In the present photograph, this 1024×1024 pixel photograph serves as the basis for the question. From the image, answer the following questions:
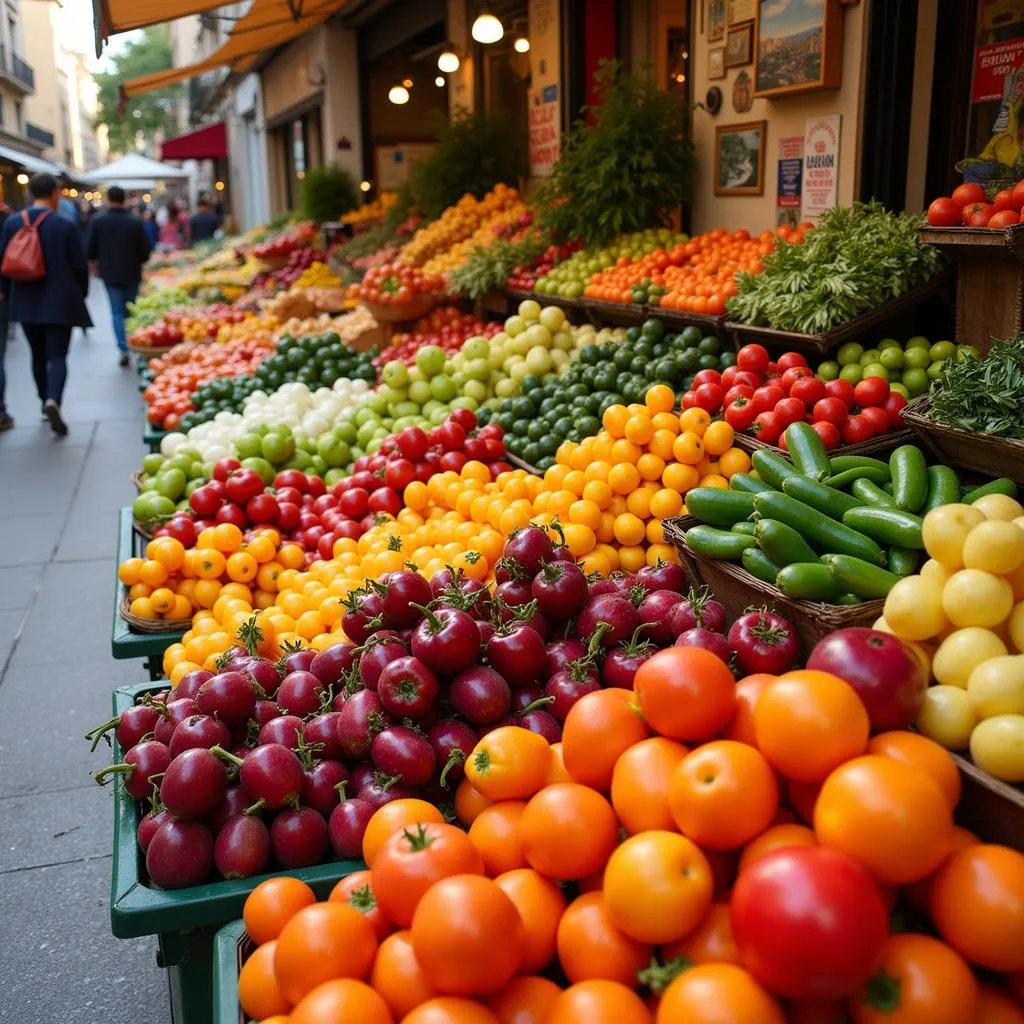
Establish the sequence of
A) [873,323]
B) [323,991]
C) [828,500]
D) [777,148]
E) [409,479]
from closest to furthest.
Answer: [323,991] → [828,500] → [873,323] → [409,479] → [777,148]

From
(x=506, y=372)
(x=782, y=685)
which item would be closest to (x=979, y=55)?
(x=506, y=372)

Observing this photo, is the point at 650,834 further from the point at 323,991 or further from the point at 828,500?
the point at 828,500

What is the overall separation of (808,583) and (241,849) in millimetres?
1456

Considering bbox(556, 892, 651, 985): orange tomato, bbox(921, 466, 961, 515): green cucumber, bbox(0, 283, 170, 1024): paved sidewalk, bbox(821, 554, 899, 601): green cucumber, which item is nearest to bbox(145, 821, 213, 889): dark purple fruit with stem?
bbox(556, 892, 651, 985): orange tomato

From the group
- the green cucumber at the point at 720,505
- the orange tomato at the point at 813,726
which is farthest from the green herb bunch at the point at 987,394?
the orange tomato at the point at 813,726

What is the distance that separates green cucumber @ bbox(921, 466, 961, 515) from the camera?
274 cm

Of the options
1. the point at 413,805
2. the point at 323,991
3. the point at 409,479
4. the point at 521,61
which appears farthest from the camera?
the point at 521,61

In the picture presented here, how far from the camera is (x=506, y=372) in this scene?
624cm

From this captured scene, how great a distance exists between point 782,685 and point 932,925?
18.4 inches

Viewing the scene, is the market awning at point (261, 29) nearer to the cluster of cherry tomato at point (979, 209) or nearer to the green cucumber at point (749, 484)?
the cluster of cherry tomato at point (979, 209)

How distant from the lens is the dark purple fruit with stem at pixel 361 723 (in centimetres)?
229

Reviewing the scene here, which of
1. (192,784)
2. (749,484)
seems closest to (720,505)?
(749,484)

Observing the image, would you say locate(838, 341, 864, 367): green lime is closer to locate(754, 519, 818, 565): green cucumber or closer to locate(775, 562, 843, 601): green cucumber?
→ locate(754, 519, 818, 565): green cucumber

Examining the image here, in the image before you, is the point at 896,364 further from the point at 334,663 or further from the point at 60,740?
the point at 60,740
